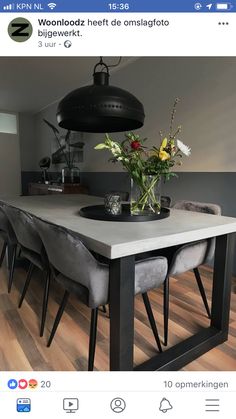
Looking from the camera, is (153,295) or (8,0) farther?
(153,295)

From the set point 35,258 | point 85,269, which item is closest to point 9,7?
point 85,269

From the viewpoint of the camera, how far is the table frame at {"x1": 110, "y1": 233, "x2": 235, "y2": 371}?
1.05 m

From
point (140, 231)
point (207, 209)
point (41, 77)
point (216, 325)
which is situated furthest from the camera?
point (41, 77)

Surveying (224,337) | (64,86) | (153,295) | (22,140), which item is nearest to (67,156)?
(64,86)

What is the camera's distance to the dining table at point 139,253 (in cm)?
104

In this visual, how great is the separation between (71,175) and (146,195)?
347 cm

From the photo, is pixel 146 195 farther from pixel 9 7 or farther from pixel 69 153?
pixel 69 153

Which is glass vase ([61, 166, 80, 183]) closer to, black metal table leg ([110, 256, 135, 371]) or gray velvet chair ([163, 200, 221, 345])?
gray velvet chair ([163, 200, 221, 345])

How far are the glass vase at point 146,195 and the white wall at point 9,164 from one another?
5.55 metres

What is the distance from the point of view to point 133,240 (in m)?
1.04

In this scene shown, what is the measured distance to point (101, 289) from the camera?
1123 mm
